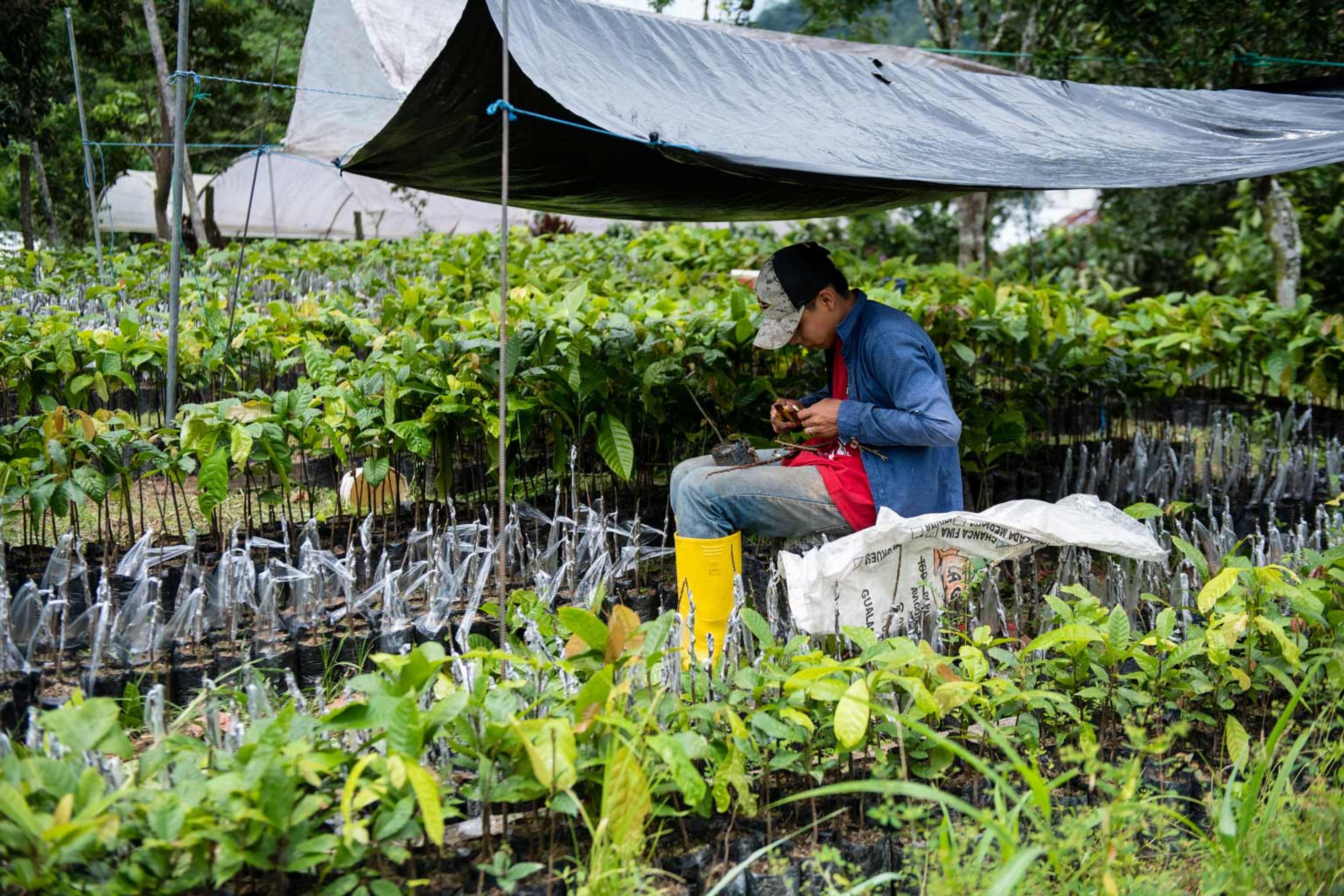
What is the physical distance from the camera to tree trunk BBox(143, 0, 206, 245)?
300 inches

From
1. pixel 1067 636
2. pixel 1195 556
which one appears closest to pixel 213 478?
pixel 1067 636

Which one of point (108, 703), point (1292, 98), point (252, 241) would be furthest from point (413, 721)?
point (252, 241)

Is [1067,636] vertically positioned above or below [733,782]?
above

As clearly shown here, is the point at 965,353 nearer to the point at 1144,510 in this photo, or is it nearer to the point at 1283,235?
the point at 1144,510

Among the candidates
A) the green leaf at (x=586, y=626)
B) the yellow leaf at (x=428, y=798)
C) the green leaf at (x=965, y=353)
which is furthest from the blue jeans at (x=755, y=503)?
the green leaf at (x=965, y=353)

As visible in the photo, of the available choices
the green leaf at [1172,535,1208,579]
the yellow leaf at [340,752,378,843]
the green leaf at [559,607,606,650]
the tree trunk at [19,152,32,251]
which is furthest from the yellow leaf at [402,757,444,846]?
the tree trunk at [19,152,32,251]

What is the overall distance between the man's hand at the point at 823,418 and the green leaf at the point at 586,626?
48.7 inches

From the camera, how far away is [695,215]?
15.4ft

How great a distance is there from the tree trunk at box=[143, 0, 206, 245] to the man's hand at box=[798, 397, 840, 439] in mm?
2663

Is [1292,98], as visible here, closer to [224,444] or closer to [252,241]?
[224,444]

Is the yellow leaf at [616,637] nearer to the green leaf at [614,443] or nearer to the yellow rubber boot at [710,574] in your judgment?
the yellow rubber boot at [710,574]

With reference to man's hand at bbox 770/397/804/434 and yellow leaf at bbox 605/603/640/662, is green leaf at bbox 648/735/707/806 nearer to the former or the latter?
yellow leaf at bbox 605/603/640/662

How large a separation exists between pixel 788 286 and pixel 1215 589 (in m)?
1.35

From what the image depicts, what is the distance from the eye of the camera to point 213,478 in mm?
3256
